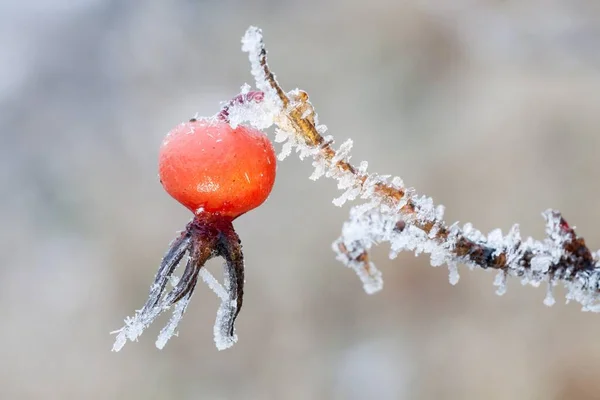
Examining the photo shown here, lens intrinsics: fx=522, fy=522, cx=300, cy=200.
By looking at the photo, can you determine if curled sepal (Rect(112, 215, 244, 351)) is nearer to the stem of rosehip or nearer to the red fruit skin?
the red fruit skin

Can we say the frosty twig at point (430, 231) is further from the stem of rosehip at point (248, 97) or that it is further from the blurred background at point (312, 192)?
the blurred background at point (312, 192)

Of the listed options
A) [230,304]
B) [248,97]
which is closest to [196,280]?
[230,304]

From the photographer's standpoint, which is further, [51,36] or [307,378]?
[51,36]

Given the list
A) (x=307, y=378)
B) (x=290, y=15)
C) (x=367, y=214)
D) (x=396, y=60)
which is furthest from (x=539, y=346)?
(x=290, y=15)

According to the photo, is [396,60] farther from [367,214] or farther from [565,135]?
[367,214]

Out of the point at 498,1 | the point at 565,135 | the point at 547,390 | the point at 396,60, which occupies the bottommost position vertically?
the point at 547,390

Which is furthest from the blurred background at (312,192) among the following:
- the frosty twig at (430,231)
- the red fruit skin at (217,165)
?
the red fruit skin at (217,165)

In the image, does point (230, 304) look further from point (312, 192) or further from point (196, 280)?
point (312, 192)
